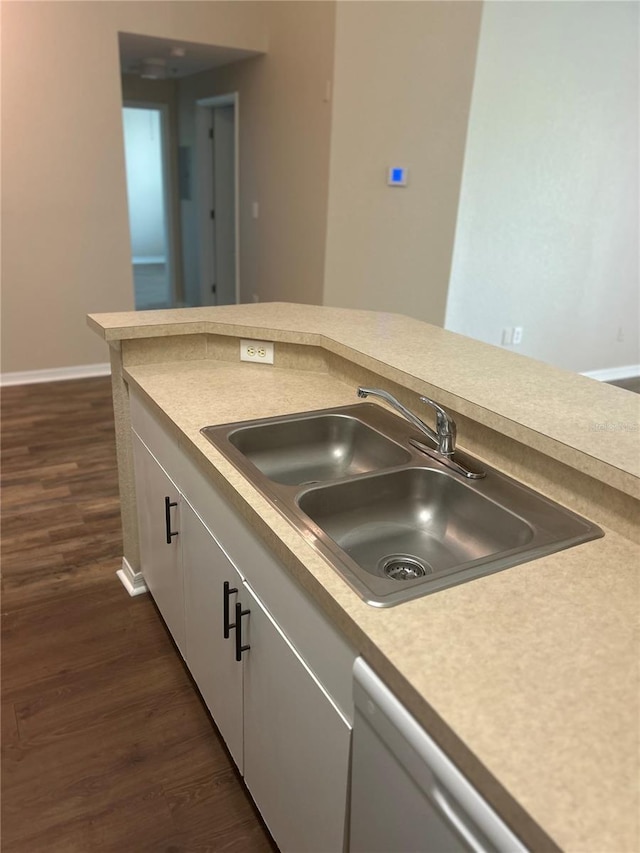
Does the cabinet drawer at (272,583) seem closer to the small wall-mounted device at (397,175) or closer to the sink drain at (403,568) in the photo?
the sink drain at (403,568)

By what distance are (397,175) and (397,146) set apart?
0.56ft

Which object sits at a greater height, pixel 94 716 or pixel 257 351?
pixel 257 351

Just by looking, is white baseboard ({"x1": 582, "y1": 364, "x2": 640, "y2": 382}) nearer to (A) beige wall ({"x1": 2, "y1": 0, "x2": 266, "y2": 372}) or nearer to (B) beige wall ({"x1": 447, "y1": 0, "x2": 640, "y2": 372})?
(B) beige wall ({"x1": 447, "y1": 0, "x2": 640, "y2": 372})

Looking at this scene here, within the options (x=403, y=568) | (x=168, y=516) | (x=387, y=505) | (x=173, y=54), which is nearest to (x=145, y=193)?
(x=173, y=54)

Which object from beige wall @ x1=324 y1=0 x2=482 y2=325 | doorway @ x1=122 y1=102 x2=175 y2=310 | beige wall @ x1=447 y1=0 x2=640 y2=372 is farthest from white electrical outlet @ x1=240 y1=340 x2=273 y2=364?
doorway @ x1=122 y1=102 x2=175 y2=310

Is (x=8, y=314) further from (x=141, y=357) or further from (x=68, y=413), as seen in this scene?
(x=141, y=357)

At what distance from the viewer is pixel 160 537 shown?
199 centimetres

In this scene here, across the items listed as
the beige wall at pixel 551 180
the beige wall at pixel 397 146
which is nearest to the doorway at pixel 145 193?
the beige wall at pixel 397 146

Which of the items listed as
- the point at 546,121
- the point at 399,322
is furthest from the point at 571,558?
the point at 546,121

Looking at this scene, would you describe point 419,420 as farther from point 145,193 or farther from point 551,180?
point 145,193

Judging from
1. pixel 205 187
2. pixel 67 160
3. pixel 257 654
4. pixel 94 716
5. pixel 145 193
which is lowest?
pixel 94 716

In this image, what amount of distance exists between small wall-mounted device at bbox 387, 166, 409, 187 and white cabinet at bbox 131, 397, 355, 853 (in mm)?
2774

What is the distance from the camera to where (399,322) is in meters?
2.30

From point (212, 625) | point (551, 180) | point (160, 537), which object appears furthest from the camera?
point (551, 180)
